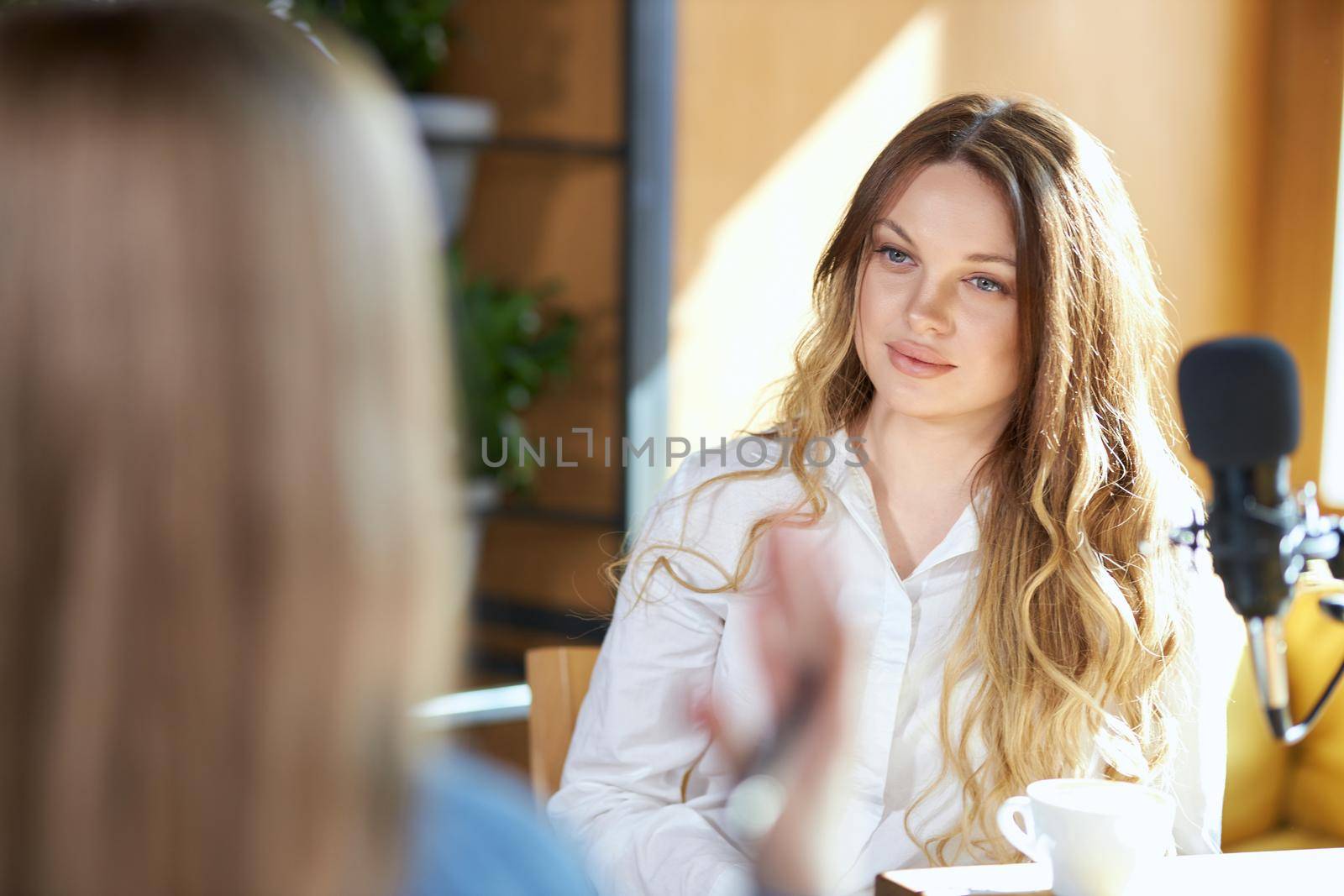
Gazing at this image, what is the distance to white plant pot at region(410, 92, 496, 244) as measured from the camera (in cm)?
291

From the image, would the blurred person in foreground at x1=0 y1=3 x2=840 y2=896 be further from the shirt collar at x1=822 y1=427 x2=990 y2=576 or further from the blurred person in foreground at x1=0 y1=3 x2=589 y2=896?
the shirt collar at x1=822 y1=427 x2=990 y2=576

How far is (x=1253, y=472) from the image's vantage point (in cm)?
78

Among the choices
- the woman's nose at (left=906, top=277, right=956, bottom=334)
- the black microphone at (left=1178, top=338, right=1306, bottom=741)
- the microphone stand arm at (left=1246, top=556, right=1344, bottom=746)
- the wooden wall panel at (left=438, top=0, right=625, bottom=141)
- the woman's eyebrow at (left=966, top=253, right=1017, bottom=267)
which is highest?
the wooden wall panel at (left=438, top=0, right=625, bottom=141)

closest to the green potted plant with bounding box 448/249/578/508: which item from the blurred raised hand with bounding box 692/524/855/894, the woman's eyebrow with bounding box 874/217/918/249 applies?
the woman's eyebrow with bounding box 874/217/918/249

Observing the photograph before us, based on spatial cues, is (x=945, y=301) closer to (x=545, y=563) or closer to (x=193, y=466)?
(x=193, y=466)

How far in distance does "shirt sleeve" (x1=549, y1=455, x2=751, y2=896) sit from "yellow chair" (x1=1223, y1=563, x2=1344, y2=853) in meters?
0.88

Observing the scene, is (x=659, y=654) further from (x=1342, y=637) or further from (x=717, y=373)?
(x=717, y=373)

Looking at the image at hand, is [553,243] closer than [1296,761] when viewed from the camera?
No

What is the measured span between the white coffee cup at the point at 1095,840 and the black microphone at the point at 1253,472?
0.26 m

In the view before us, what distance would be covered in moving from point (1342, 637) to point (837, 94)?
181 cm

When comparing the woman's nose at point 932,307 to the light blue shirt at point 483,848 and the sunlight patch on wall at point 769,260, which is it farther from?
the sunlight patch on wall at point 769,260

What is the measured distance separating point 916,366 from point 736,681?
0.42 m

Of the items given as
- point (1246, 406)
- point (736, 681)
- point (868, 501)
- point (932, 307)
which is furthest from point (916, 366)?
point (1246, 406)

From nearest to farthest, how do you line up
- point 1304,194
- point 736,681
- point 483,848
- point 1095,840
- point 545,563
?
point 483,848, point 1095,840, point 736,681, point 545,563, point 1304,194
